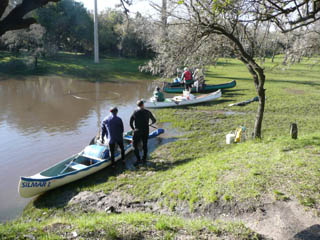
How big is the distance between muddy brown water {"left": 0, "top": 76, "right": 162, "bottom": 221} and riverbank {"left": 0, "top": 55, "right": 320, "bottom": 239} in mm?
1960

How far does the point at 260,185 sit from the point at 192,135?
5920 millimetres

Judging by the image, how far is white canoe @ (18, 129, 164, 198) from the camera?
6.90 m

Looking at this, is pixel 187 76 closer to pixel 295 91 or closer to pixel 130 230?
pixel 295 91

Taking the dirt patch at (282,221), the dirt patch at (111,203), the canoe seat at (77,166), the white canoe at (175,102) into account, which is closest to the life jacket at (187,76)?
the white canoe at (175,102)

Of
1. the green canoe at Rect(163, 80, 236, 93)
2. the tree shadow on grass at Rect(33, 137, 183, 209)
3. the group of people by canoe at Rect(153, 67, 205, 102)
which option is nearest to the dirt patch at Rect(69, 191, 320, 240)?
the tree shadow on grass at Rect(33, 137, 183, 209)

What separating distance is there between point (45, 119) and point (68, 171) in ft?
26.6

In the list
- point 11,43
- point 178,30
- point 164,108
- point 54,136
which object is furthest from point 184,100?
point 11,43

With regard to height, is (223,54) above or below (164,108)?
above

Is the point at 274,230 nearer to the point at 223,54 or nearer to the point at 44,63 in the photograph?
the point at 223,54

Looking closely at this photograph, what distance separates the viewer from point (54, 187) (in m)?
7.40

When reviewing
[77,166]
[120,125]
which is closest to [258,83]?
[120,125]

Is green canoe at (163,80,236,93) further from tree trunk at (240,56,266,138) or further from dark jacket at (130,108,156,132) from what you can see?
dark jacket at (130,108,156,132)

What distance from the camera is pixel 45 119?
15.3 m

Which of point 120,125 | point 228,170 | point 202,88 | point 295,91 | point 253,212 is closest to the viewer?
point 253,212
